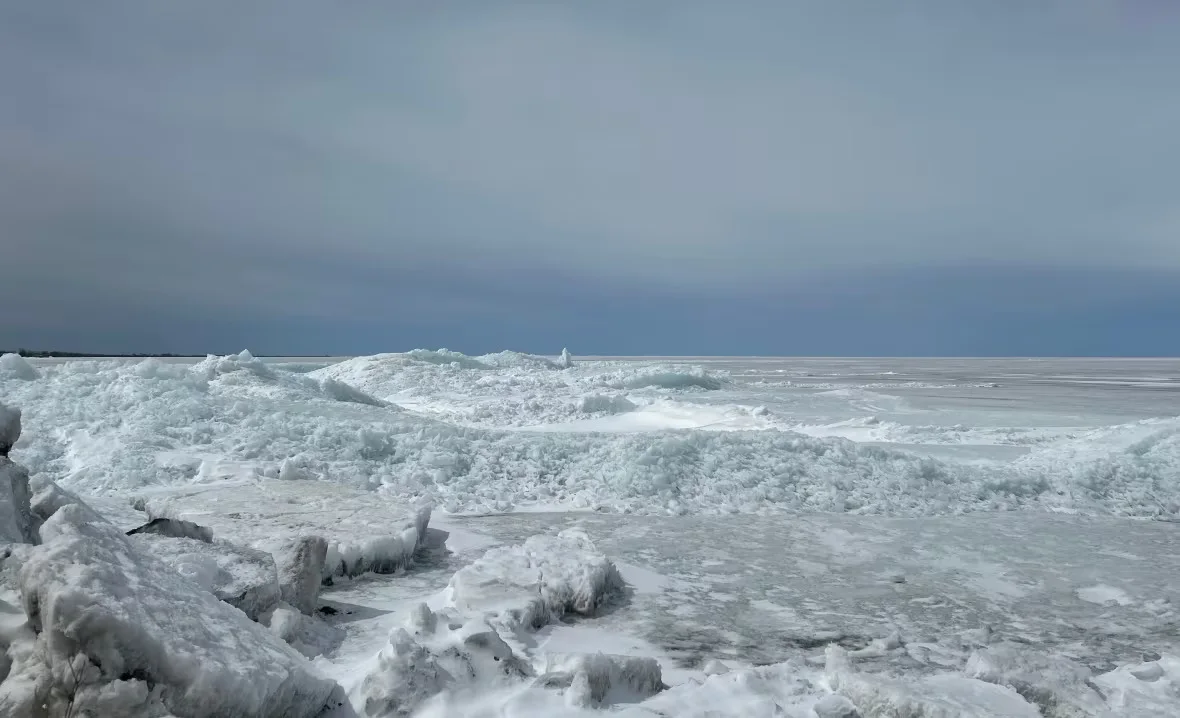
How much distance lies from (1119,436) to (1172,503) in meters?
3.18

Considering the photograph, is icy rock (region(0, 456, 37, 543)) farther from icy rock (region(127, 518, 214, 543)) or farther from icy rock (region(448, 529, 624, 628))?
icy rock (region(448, 529, 624, 628))

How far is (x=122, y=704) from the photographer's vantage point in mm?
2168

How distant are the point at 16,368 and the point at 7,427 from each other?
8355 mm

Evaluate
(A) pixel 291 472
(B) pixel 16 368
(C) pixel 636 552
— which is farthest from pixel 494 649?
(B) pixel 16 368

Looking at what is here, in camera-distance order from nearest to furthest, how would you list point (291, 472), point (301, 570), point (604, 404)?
point (301, 570), point (291, 472), point (604, 404)

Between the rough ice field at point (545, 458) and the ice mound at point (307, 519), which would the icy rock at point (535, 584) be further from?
the rough ice field at point (545, 458)

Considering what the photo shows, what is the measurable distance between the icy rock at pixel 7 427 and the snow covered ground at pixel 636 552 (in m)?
0.43

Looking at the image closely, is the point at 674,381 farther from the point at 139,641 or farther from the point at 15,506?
the point at 139,641

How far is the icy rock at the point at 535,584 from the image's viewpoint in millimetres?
3943

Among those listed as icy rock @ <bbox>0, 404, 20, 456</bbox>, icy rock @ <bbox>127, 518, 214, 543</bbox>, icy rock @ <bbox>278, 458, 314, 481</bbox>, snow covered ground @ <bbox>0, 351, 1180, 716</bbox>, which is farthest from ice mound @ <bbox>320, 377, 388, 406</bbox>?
icy rock @ <bbox>0, 404, 20, 456</bbox>

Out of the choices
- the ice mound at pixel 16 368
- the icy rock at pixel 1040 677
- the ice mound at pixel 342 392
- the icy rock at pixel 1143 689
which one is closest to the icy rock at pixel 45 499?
the icy rock at pixel 1040 677

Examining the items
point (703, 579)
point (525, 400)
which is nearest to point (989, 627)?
point (703, 579)

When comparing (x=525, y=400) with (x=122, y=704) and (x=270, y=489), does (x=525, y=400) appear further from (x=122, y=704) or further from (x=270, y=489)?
(x=122, y=704)

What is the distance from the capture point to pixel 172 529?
14.1 feet
